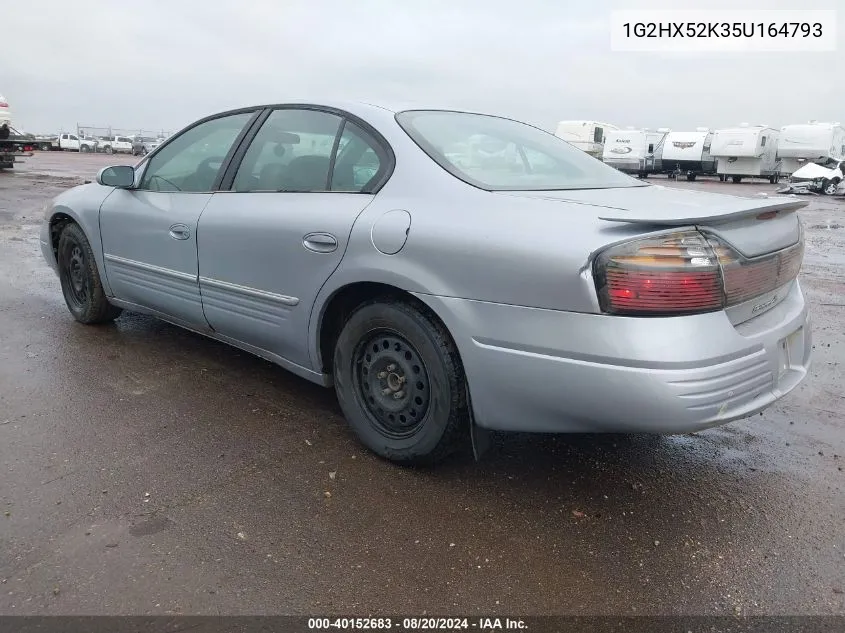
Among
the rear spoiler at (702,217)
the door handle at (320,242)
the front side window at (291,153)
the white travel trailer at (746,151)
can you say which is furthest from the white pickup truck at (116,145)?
the rear spoiler at (702,217)

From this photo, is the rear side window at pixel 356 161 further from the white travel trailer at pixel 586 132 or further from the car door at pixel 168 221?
the white travel trailer at pixel 586 132

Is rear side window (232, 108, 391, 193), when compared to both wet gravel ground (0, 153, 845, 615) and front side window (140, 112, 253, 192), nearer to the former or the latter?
front side window (140, 112, 253, 192)

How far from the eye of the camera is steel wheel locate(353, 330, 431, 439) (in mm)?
2734

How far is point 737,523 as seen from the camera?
254 centimetres

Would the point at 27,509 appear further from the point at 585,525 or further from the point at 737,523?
the point at 737,523

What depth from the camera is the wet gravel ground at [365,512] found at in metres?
2.10

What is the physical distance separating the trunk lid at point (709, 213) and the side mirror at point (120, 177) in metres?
2.66

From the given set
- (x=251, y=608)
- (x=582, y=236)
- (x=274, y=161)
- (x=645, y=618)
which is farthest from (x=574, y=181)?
(x=251, y=608)

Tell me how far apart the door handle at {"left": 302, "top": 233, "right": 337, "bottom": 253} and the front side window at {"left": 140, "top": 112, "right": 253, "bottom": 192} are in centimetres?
100

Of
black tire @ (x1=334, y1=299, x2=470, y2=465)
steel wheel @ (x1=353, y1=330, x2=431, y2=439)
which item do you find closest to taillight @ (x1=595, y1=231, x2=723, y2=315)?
black tire @ (x1=334, y1=299, x2=470, y2=465)

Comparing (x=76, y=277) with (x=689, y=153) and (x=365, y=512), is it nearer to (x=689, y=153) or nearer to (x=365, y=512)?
(x=365, y=512)

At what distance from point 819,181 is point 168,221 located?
26011mm

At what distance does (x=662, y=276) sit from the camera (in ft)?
7.03

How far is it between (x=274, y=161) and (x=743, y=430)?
2.75 metres
